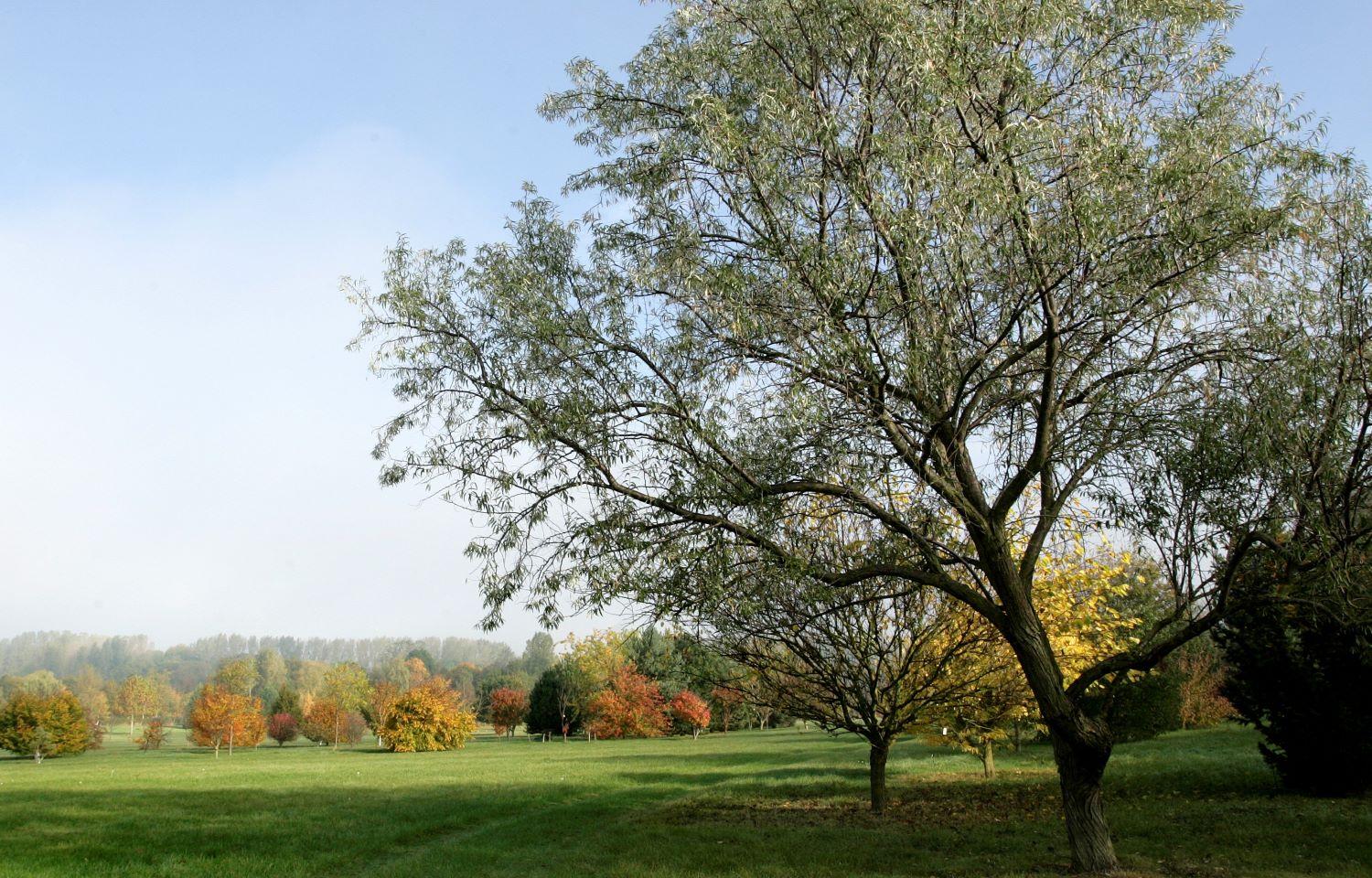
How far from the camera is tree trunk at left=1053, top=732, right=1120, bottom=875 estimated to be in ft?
27.8

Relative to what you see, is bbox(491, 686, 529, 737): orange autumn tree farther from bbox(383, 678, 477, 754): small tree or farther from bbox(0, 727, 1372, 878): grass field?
bbox(0, 727, 1372, 878): grass field

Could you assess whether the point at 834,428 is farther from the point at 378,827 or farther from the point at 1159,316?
the point at 378,827

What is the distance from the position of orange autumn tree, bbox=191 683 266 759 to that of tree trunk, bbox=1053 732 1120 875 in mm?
49402

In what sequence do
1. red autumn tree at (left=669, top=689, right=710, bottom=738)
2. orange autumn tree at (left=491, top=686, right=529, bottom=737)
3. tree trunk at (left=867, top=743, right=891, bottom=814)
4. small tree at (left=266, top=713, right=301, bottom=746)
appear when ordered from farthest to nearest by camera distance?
orange autumn tree at (left=491, top=686, right=529, bottom=737), small tree at (left=266, top=713, right=301, bottom=746), red autumn tree at (left=669, top=689, right=710, bottom=738), tree trunk at (left=867, top=743, right=891, bottom=814)

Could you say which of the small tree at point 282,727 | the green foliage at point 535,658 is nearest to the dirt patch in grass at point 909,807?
the small tree at point 282,727

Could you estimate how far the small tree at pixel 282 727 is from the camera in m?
58.8

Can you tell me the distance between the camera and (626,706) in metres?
51.5

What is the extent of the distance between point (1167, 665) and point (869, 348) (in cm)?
2175

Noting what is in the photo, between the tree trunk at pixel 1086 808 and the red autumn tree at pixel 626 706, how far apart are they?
147ft

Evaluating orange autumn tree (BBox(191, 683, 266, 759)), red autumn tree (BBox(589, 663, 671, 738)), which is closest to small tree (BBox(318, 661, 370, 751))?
orange autumn tree (BBox(191, 683, 266, 759))

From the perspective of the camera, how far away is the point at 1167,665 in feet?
77.7

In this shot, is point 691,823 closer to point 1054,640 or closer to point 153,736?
point 1054,640

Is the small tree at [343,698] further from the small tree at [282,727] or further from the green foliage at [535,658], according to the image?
the green foliage at [535,658]

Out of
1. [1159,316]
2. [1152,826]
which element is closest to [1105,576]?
[1152,826]
